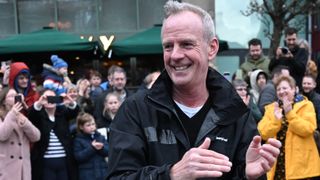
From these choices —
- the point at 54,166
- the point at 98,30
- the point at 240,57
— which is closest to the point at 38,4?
the point at 98,30

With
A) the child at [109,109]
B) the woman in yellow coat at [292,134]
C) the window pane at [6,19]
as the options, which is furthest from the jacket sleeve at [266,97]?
the window pane at [6,19]

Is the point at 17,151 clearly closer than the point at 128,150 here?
No

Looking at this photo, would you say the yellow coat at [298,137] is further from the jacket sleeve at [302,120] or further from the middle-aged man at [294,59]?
the middle-aged man at [294,59]

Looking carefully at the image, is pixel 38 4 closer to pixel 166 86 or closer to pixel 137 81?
pixel 137 81

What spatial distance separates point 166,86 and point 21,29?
11751 millimetres

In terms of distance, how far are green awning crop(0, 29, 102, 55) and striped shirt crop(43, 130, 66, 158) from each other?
4283 millimetres

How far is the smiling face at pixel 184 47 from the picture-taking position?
2.02 meters

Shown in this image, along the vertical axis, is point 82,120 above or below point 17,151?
above

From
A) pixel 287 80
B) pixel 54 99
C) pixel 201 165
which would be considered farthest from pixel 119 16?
pixel 201 165

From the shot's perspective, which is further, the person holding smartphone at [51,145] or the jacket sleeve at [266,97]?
the jacket sleeve at [266,97]

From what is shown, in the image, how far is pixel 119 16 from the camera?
13.1m

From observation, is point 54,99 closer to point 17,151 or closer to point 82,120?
point 82,120

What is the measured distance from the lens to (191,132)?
2.12 m

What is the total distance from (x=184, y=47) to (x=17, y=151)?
358 cm
